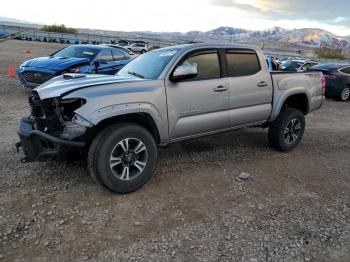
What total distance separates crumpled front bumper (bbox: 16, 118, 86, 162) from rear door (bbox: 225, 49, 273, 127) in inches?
93.9

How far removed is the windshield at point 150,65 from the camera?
4668 mm

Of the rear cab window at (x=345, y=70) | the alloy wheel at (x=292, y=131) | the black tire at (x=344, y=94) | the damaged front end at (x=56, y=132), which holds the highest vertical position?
the damaged front end at (x=56, y=132)

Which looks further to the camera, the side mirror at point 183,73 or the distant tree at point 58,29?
the distant tree at point 58,29

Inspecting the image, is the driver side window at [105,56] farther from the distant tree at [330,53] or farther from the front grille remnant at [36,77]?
the distant tree at [330,53]

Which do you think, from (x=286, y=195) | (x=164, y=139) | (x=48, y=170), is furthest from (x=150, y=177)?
(x=286, y=195)

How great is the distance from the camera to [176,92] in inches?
176

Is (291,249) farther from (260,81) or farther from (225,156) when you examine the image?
(260,81)

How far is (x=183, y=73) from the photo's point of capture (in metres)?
4.48

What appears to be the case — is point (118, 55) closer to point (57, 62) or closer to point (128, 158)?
point (57, 62)

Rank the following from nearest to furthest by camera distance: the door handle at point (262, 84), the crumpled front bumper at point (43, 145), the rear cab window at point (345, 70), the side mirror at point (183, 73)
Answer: the crumpled front bumper at point (43, 145)
the side mirror at point (183, 73)
the door handle at point (262, 84)
the rear cab window at point (345, 70)

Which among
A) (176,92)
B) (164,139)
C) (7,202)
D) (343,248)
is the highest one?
(176,92)

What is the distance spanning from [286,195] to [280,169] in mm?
906

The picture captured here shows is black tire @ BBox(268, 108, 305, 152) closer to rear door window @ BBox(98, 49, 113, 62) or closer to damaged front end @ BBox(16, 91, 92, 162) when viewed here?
damaged front end @ BBox(16, 91, 92, 162)

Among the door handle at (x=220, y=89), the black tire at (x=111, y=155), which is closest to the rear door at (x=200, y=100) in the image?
the door handle at (x=220, y=89)
